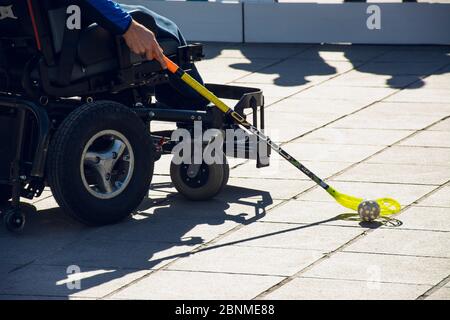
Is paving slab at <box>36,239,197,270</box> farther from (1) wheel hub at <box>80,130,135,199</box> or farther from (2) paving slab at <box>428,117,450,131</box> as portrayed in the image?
(2) paving slab at <box>428,117,450,131</box>

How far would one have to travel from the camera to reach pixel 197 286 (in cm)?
732

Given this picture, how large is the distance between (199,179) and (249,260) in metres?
1.63

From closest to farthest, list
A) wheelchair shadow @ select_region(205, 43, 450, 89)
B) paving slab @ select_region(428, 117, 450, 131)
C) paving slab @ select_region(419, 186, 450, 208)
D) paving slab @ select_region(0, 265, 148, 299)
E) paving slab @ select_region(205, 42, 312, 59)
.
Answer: paving slab @ select_region(0, 265, 148, 299) → paving slab @ select_region(419, 186, 450, 208) → paving slab @ select_region(428, 117, 450, 131) → wheelchair shadow @ select_region(205, 43, 450, 89) → paving slab @ select_region(205, 42, 312, 59)

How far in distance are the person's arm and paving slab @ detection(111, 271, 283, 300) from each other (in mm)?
1908

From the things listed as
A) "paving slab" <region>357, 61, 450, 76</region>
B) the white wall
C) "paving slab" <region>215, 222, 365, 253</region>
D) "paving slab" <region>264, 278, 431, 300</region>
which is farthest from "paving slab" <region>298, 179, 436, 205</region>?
the white wall

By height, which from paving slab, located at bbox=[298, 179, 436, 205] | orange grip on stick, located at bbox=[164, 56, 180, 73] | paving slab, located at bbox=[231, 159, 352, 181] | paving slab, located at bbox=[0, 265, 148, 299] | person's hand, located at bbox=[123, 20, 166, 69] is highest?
person's hand, located at bbox=[123, 20, 166, 69]

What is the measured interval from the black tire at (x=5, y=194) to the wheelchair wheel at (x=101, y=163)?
846 mm

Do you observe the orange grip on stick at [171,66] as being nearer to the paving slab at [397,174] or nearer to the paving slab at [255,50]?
the paving slab at [397,174]

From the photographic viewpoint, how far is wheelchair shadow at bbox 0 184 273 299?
746 centimetres

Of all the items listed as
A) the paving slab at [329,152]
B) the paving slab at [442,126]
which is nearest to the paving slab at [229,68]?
the paving slab at [442,126]

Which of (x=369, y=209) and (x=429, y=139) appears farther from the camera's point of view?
(x=429, y=139)

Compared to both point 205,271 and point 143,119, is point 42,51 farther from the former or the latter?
point 205,271

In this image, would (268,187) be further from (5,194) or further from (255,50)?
(255,50)

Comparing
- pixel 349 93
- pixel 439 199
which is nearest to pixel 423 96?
pixel 349 93
